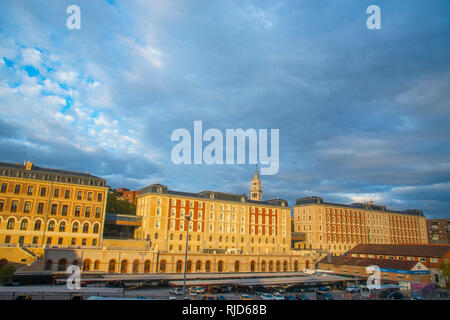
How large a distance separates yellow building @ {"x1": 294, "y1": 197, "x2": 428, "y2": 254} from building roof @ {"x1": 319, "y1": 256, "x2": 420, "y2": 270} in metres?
15.8

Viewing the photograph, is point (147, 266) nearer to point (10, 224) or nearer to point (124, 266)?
point (124, 266)

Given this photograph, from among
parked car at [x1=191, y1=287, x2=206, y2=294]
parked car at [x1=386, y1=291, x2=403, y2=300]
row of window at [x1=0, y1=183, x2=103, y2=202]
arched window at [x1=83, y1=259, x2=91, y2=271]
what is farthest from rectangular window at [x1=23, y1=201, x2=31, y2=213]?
parked car at [x1=386, y1=291, x2=403, y2=300]

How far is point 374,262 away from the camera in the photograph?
7256 cm

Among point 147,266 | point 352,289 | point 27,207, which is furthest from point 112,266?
point 352,289

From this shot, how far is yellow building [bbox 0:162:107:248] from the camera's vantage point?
59.7 meters

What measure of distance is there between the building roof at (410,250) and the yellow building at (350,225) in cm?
1327

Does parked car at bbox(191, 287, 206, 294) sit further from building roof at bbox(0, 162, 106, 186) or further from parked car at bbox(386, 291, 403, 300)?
building roof at bbox(0, 162, 106, 186)
